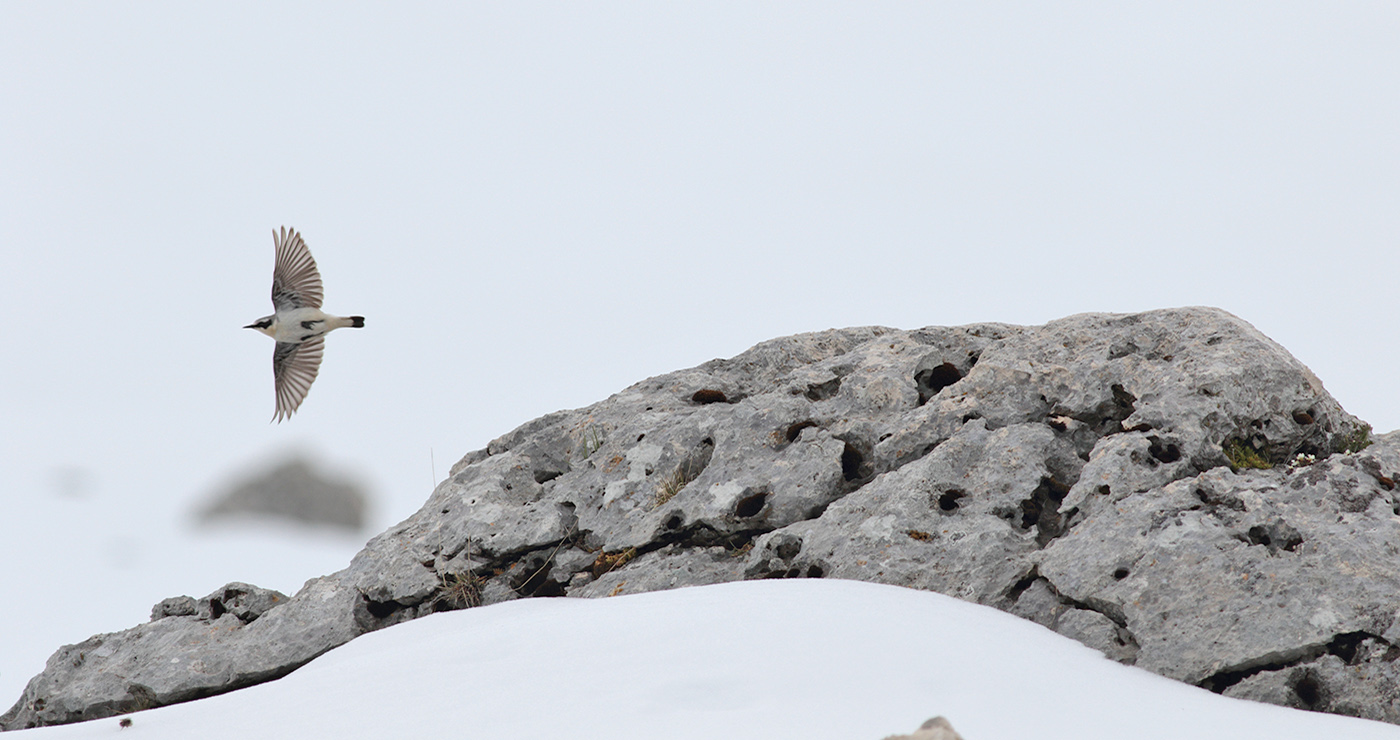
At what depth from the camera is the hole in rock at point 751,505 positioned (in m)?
7.66

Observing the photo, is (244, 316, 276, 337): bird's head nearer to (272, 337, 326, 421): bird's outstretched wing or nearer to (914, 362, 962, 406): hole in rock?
(272, 337, 326, 421): bird's outstretched wing

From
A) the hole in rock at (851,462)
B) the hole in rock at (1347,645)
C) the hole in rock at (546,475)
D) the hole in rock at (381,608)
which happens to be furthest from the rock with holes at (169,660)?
the hole in rock at (1347,645)

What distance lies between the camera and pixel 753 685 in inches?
196

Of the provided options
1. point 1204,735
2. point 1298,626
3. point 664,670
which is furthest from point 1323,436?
point 664,670

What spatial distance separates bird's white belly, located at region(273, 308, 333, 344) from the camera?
33.2ft

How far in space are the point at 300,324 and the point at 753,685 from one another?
22.9 feet

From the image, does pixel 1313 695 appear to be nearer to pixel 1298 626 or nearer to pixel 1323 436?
pixel 1298 626

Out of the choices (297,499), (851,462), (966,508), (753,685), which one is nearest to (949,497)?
(966,508)

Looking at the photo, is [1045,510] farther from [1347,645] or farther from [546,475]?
[546,475]

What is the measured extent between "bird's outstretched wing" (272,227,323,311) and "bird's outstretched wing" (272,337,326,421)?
A: 0.53 m

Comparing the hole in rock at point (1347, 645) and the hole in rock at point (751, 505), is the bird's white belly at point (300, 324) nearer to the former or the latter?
the hole in rock at point (751, 505)

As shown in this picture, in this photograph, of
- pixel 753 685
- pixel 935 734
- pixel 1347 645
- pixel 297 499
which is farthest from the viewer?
pixel 297 499

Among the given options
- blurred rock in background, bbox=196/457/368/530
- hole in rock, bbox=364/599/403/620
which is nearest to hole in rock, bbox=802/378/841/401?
hole in rock, bbox=364/599/403/620

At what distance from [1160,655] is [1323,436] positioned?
2.51m
